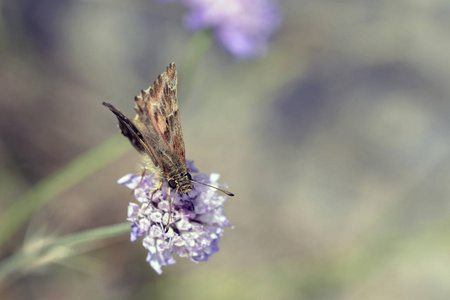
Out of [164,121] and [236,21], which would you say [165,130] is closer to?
[164,121]

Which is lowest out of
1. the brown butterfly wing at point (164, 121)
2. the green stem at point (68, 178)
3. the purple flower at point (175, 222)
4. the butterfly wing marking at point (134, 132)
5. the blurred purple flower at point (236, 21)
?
the purple flower at point (175, 222)

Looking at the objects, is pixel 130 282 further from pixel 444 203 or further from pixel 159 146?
pixel 444 203

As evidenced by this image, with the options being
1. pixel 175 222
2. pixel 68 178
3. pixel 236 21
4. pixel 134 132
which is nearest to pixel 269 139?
pixel 236 21

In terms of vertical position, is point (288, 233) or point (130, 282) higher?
point (288, 233)

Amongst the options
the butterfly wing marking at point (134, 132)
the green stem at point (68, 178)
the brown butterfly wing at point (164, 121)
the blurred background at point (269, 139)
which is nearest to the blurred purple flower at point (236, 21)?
the blurred background at point (269, 139)

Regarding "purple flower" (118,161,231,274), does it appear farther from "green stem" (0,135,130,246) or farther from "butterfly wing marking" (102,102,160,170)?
"green stem" (0,135,130,246)

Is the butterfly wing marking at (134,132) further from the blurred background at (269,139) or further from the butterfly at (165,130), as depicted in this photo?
the blurred background at (269,139)

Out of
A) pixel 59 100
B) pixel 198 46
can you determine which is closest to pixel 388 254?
pixel 198 46
